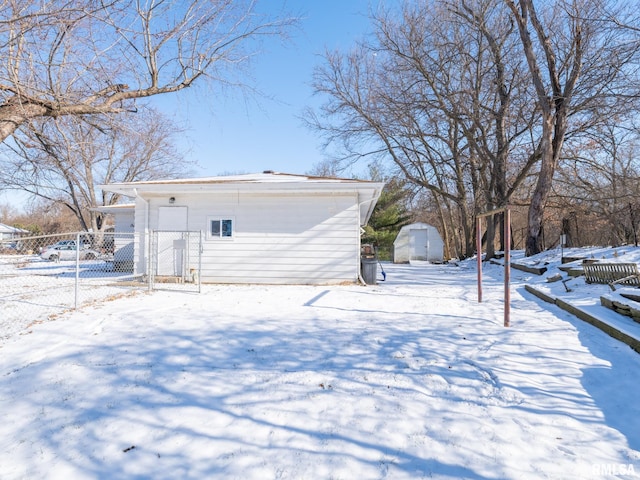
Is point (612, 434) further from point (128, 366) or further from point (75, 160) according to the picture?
point (75, 160)

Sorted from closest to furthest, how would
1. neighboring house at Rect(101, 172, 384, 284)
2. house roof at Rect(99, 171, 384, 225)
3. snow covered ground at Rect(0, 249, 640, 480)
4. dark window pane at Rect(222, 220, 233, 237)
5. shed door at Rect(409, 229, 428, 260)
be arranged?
1. snow covered ground at Rect(0, 249, 640, 480)
2. house roof at Rect(99, 171, 384, 225)
3. neighboring house at Rect(101, 172, 384, 284)
4. dark window pane at Rect(222, 220, 233, 237)
5. shed door at Rect(409, 229, 428, 260)

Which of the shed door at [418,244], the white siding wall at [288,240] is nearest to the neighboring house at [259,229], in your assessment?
the white siding wall at [288,240]

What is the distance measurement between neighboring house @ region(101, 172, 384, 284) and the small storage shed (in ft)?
47.7

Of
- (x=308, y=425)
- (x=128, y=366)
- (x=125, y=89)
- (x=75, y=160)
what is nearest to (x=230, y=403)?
(x=308, y=425)

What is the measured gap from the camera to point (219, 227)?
9.62m

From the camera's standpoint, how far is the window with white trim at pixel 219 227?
31.4 feet

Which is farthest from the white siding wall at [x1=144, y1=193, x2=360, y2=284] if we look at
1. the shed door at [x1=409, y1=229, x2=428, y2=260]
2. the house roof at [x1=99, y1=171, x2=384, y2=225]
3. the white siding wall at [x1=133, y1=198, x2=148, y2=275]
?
the shed door at [x1=409, y1=229, x2=428, y2=260]

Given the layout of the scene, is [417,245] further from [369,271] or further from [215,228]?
[215,228]

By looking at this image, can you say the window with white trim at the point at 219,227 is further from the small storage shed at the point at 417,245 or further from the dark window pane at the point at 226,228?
the small storage shed at the point at 417,245

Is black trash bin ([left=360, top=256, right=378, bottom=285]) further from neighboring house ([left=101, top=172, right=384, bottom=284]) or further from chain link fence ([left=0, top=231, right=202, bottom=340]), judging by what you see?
chain link fence ([left=0, top=231, right=202, bottom=340])

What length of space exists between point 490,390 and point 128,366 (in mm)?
3409

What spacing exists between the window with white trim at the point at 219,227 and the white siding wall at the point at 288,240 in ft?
0.35

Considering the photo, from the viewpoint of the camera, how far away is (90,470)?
2166mm

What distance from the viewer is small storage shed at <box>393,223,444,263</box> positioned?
77.1ft
